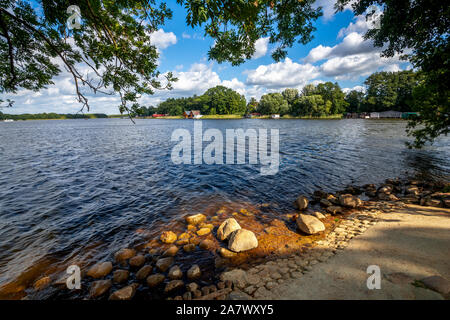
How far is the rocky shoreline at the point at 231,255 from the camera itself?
4.64m

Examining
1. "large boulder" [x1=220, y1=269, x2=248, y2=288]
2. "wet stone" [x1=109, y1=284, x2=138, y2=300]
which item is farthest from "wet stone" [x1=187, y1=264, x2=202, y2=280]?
"wet stone" [x1=109, y1=284, x2=138, y2=300]

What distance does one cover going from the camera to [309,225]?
22.6 ft

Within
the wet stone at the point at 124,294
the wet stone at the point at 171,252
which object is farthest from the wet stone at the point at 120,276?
the wet stone at the point at 171,252

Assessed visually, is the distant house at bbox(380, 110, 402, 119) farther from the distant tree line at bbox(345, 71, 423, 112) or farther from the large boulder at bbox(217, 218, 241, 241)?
the large boulder at bbox(217, 218, 241, 241)

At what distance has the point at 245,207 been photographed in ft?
30.5

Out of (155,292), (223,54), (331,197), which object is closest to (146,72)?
(223,54)

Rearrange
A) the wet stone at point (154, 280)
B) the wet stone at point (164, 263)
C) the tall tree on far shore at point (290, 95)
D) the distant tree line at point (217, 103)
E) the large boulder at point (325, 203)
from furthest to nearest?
1. the distant tree line at point (217, 103)
2. the tall tree on far shore at point (290, 95)
3. the large boulder at point (325, 203)
4. the wet stone at point (164, 263)
5. the wet stone at point (154, 280)

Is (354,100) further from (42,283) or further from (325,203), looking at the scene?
(42,283)

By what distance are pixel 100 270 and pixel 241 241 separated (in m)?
4.68

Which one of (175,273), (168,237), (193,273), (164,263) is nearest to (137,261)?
(164,263)

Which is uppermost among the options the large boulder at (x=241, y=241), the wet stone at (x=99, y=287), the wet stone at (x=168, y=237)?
the large boulder at (x=241, y=241)

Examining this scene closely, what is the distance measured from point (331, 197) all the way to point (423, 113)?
32.7 feet

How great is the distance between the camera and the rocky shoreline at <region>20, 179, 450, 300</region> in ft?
15.2

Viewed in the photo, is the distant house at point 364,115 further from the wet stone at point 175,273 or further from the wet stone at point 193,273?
the wet stone at point 175,273
